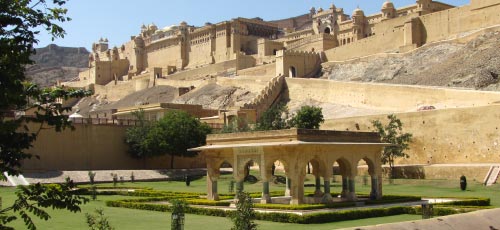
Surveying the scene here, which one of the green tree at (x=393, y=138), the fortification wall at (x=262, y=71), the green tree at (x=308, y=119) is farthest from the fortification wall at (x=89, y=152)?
the fortification wall at (x=262, y=71)

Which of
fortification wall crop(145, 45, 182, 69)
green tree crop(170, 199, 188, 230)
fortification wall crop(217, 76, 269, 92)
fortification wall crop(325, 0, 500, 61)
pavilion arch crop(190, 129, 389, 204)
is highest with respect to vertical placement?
fortification wall crop(145, 45, 182, 69)

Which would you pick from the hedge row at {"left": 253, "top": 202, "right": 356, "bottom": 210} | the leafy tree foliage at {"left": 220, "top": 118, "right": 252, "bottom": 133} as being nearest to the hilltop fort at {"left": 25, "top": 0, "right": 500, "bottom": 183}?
the leafy tree foliage at {"left": 220, "top": 118, "right": 252, "bottom": 133}

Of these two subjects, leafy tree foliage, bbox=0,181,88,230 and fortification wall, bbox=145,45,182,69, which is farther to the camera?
fortification wall, bbox=145,45,182,69

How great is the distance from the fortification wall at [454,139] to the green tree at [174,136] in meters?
11.3

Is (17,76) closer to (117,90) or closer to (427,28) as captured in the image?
(427,28)

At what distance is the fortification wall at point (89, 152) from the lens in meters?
37.7

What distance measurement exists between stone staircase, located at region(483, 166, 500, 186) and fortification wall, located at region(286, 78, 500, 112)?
22.2 ft

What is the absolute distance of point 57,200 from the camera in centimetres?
620

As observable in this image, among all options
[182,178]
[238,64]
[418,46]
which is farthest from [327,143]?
[238,64]

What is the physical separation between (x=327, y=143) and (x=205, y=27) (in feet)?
203

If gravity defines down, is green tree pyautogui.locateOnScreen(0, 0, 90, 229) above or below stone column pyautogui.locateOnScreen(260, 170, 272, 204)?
above

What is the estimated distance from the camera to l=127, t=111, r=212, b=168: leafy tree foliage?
3931 cm

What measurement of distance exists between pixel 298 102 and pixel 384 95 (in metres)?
9.97

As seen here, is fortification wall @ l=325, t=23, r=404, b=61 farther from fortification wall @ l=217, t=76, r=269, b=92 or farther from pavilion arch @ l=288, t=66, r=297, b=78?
fortification wall @ l=217, t=76, r=269, b=92
